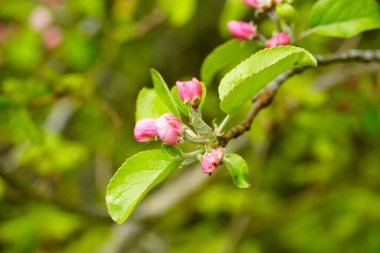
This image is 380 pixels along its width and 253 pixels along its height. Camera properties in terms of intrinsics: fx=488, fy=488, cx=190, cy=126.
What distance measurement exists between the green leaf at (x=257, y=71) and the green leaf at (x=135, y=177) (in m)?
0.16

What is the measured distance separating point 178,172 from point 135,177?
2685 millimetres

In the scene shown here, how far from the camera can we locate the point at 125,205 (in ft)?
3.01

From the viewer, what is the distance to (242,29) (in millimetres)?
1152

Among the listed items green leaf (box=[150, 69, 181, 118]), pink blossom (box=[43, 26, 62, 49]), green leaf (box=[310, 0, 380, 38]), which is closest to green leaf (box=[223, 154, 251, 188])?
green leaf (box=[150, 69, 181, 118])

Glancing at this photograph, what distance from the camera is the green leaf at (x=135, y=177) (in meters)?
0.92

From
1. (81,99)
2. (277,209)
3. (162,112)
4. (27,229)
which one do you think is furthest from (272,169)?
(162,112)

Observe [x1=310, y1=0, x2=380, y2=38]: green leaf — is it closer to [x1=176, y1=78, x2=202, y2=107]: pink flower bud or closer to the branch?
the branch

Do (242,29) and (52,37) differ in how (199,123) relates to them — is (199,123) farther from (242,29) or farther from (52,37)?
(52,37)

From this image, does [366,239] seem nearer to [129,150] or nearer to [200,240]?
[200,240]

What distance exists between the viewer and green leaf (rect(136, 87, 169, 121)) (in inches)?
44.1

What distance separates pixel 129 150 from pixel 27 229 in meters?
1.24

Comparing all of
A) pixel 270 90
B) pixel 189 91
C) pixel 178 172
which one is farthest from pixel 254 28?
pixel 178 172

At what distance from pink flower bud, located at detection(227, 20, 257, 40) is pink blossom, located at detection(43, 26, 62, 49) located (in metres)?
2.65

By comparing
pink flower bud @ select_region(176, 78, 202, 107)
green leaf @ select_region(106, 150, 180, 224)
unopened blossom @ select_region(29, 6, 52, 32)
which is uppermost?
unopened blossom @ select_region(29, 6, 52, 32)
